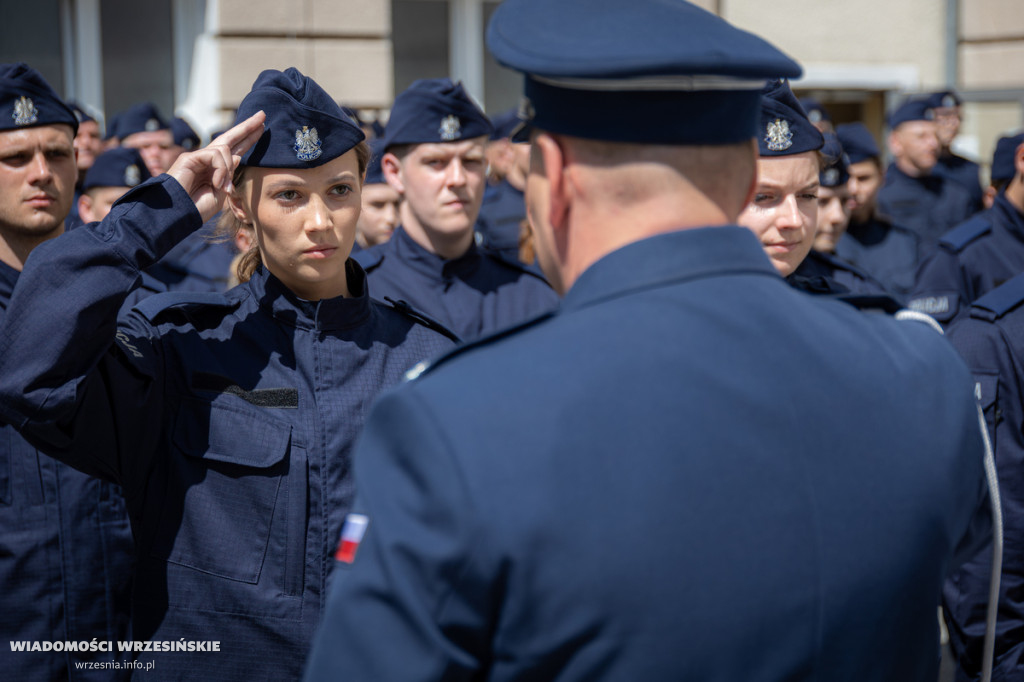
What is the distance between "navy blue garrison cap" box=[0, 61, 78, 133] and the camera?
3402 millimetres

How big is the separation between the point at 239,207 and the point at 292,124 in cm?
30

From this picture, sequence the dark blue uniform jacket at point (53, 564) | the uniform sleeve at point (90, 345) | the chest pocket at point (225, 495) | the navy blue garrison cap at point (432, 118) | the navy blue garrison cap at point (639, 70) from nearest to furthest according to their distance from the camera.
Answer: the navy blue garrison cap at point (639, 70) → the uniform sleeve at point (90, 345) → the chest pocket at point (225, 495) → the dark blue uniform jacket at point (53, 564) → the navy blue garrison cap at point (432, 118)

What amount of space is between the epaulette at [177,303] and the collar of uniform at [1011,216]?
3559mm

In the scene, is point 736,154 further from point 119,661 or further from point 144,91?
point 144,91

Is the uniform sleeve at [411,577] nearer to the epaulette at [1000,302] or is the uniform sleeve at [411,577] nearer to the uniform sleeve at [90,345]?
the uniform sleeve at [90,345]

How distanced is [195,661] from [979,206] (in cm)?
755

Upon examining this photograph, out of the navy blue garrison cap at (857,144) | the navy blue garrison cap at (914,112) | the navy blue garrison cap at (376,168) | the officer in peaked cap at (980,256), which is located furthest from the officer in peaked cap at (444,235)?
the navy blue garrison cap at (914,112)

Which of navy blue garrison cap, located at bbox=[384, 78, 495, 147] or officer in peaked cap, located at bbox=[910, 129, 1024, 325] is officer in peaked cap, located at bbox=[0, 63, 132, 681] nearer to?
navy blue garrison cap, located at bbox=[384, 78, 495, 147]

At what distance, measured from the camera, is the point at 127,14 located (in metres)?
8.00

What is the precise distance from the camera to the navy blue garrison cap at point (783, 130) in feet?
9.75

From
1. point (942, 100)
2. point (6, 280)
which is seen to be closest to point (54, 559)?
point (6, 280)

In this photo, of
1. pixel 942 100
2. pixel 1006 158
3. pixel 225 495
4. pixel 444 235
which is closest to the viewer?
pixel 225 495

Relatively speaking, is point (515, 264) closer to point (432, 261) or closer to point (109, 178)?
point (432, 261)

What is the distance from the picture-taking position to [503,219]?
6785mm
